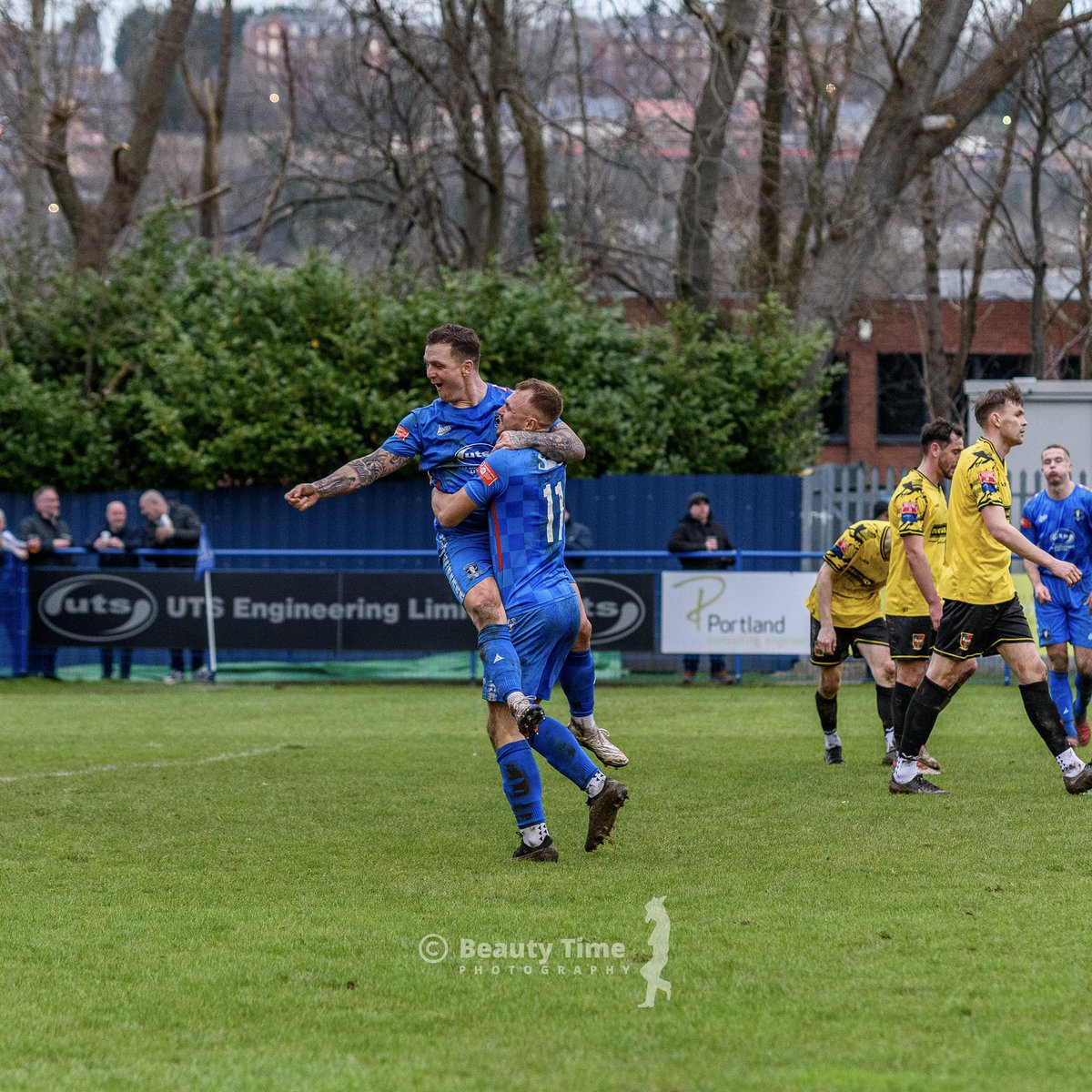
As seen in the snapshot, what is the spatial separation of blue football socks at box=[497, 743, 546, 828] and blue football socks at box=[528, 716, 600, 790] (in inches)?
2.9

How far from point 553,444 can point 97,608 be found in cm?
1227

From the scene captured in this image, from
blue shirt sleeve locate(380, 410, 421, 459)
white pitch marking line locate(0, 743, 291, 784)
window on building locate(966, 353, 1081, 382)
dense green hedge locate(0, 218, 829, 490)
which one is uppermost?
window on building locate(966, 353, 1081, 382)

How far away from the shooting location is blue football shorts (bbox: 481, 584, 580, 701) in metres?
7.14

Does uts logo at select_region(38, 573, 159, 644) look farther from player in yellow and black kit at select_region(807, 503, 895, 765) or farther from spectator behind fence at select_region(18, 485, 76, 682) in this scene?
player in yellow and black kit at select_region(807, 503, 895, 765)

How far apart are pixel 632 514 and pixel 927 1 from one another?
8830mm

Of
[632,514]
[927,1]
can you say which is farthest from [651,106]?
[632,514]

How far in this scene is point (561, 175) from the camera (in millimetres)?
34469

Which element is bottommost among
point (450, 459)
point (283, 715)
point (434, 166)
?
point (283, 715)

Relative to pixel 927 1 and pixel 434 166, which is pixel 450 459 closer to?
pixel 927 1

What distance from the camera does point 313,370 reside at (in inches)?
827

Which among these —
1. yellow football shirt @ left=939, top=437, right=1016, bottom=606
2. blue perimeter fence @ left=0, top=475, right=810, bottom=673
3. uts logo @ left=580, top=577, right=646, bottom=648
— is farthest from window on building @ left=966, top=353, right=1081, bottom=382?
yellow football shirt @ left=939, top=437, right=1016, bottom=606

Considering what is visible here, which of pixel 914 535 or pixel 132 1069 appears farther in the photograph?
pixel 914 535

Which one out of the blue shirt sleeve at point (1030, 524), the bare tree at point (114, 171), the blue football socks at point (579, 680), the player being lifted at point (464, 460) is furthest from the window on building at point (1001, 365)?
the player being lifted at point (464, 460)

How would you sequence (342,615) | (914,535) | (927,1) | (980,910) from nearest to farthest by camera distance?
1. (980,910)
2. (914,535)
3. (342,615)
4. (927,1)
